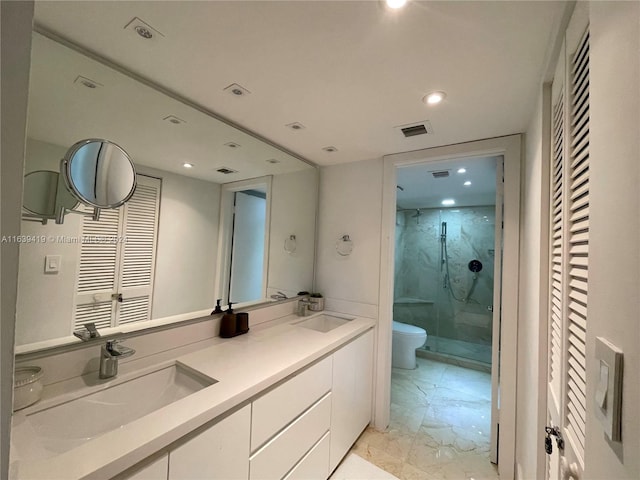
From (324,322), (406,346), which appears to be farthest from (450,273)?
(324,322)

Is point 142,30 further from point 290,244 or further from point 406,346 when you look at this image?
point 406,346

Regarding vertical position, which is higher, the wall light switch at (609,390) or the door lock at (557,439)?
the wall light switch at (609,390)

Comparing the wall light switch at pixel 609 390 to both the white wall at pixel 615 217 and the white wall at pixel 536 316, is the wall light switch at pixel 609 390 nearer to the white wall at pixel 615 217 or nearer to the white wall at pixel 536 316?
the white wall at pixel 615 217

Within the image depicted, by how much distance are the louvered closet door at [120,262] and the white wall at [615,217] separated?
5.29 feet

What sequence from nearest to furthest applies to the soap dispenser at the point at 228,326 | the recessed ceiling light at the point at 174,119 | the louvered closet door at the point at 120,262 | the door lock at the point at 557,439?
the door lock at the point at 557,439 → the louvered closet door at the point at 120,262 → the recessed ceiling light at the point at 174,119 → the soap dispenser at the point at 228,326

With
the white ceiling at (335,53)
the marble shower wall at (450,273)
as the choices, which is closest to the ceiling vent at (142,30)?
the white ceiling at (335,53)

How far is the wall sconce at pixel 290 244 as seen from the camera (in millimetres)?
2343

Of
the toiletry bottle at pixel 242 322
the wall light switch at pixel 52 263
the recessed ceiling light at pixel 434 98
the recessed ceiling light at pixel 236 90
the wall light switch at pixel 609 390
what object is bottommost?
the toiletry bottle at pixel 242 322

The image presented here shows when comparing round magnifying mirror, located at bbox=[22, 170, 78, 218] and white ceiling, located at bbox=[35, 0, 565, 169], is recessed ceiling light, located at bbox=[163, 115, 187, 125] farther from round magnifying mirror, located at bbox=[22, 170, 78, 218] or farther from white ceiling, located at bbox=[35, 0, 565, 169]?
round magnifying mirror, located at bbox=[22, 170, 78, 218]

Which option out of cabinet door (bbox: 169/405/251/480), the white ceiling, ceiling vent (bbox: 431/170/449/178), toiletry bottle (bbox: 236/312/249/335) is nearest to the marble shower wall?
ceiling vent (bbox: 431/170/449/178)

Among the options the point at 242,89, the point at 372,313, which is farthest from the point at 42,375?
the point at 372,313

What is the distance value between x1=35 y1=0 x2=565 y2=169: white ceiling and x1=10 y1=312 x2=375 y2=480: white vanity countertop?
1.35m

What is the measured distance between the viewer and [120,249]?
4.06 ft

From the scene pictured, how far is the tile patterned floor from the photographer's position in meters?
1.73
